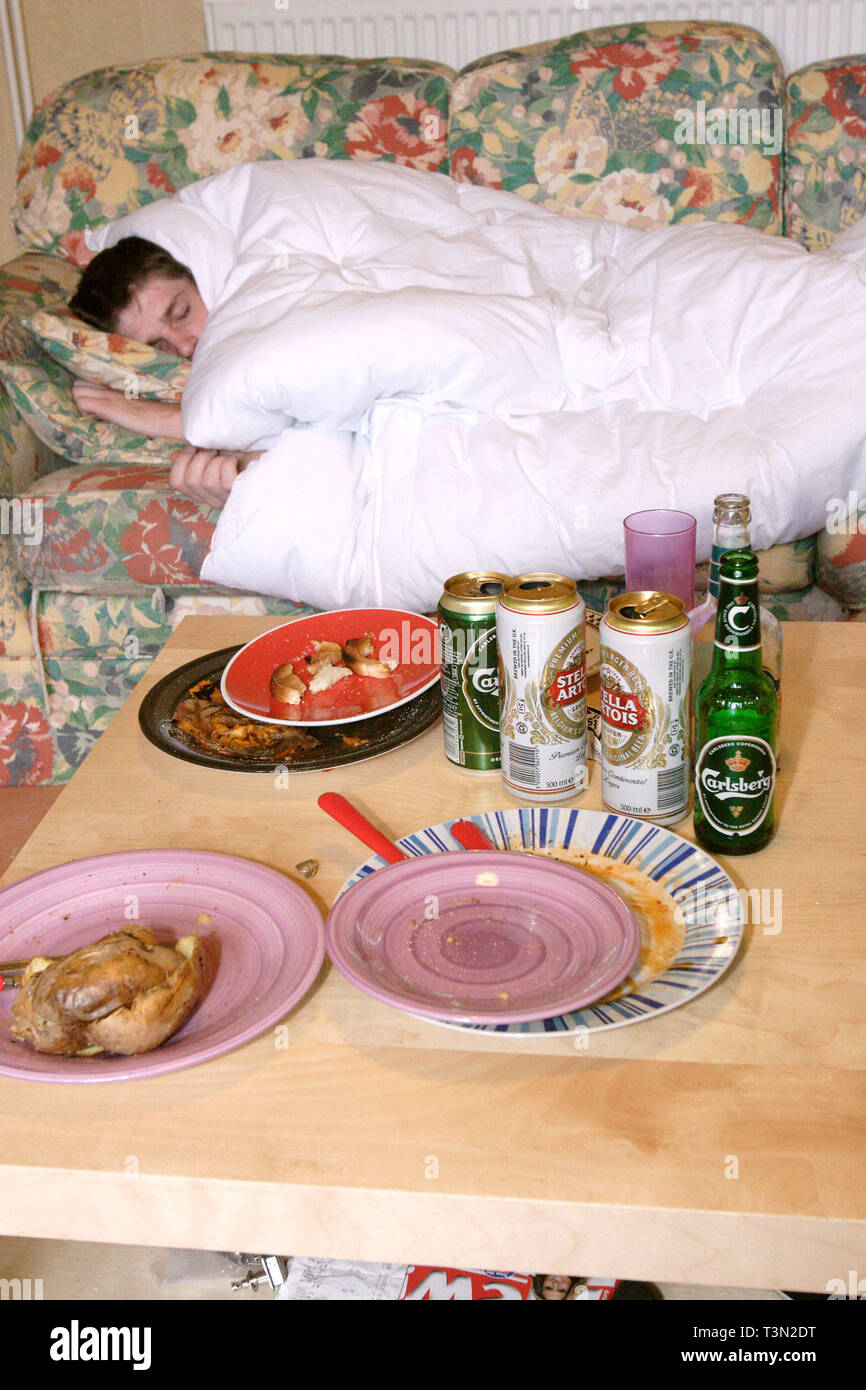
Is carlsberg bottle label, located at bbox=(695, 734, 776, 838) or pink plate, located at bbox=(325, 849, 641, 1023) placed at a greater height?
carlsberg bottle label, located at bbox=(695, 734, 776, 838)

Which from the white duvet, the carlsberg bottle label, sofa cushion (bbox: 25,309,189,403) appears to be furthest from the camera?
sofa cushion (bbox: 25,309,189,403)

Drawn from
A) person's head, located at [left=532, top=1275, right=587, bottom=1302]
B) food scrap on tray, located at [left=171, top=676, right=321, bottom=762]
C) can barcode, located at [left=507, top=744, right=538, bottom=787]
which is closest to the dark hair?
food scrap on tray, located at [left=171, top=676, right=321, bottom=762]

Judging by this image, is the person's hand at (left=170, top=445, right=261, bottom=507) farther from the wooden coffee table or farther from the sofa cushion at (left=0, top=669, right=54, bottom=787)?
the wooden coffee table

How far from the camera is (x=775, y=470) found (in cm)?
157

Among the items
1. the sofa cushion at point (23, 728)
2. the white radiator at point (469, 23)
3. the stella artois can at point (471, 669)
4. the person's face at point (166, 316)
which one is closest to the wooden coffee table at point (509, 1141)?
the stella artois can at point (471, 669)

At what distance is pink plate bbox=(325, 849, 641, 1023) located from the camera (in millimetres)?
700

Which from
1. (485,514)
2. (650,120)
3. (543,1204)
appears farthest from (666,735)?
(650,120)

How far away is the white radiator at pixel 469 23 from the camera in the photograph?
8.17 ft

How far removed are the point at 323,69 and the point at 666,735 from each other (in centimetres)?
185

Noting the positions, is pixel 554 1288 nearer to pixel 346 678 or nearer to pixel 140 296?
pixel 346 678

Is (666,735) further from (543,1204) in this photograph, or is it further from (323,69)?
(323,69)

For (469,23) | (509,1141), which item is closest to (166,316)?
(469,23)

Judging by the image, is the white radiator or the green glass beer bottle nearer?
the green glass beer bottle

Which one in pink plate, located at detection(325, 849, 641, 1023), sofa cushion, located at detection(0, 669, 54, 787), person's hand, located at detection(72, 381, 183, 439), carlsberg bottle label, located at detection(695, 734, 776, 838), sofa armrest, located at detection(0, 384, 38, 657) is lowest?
sofa cushion, located at detection(0, 669, 54, 787)
